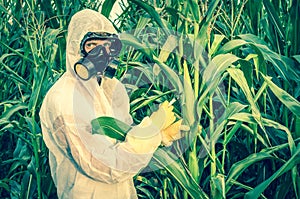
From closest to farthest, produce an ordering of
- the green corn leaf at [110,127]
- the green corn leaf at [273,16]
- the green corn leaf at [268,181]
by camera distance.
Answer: the green corn leaf at [110,127] → the green corn leaf at [268,181] → the green corn leaf at [273,16]

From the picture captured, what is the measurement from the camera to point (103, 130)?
4.62 feet

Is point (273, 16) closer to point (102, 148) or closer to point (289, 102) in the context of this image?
point (289, 102)

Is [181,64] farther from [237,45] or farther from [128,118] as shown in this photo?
[128,118]

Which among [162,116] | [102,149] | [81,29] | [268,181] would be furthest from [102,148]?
[268,181]

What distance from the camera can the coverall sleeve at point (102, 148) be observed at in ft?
4.51

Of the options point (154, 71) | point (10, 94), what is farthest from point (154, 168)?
point (10, 94)

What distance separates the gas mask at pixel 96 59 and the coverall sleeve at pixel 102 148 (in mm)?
111

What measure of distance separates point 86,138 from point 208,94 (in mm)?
446

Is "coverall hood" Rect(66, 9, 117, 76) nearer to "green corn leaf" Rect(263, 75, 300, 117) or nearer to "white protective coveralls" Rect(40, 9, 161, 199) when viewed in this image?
"white protective coveralls" Rect(40, 9, 161, 199)

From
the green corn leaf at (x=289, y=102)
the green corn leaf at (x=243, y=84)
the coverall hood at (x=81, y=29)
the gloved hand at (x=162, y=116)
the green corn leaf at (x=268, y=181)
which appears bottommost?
the green corn leaf at (x=268, y=181)

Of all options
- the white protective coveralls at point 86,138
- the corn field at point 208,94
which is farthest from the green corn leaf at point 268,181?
the white protective coveralls at point 86,138

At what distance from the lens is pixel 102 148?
139cm

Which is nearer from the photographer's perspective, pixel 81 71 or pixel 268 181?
pixel 81 71

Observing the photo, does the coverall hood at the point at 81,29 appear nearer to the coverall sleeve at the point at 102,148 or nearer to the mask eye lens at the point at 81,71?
the mask eye lens at the point at 81,71
